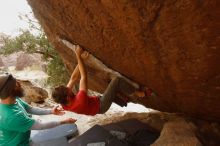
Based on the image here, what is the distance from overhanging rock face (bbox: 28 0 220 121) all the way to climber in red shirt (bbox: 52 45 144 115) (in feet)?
0.87

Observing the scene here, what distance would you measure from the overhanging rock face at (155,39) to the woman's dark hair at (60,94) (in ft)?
3.25

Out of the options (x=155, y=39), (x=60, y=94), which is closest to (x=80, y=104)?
(x=60, y=94)

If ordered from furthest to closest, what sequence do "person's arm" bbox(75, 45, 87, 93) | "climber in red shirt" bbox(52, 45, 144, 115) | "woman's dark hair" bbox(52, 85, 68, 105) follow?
"person's arm" bbox(75, 45, 87, 93), "climber in red shirt" bbox(52, 45, 144, 115), "woman's dark hair" bbox(52, 85, 68, 105)

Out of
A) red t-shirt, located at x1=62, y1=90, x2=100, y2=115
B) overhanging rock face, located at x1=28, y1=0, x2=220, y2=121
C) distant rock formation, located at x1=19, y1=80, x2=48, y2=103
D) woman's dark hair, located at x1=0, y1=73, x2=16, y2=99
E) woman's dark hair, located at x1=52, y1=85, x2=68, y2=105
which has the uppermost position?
overhanging rock face, located at x1=28, y1=0, x2=220, y2=121

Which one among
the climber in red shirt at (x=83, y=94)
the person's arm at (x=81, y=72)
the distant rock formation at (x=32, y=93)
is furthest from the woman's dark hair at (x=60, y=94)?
the distant rock formation at (x=32, y=93)

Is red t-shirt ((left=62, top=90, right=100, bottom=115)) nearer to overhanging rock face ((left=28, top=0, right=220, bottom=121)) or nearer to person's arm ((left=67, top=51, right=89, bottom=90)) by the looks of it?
person's arm ((left=67, top=51, right=89, bottom=90))

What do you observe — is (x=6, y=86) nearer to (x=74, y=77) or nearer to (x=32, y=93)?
(x=74, y=77)

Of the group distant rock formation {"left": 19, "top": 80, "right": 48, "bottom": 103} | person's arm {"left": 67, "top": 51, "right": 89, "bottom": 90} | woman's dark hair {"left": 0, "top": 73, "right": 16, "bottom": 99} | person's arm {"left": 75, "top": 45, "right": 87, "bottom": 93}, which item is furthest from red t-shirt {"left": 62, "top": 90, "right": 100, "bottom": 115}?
distant rock formation {"left": 19, "top": 80, "right": 48, "bottom": 103}

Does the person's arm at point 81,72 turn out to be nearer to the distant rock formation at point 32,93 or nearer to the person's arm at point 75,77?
the person's arm at point 75,77

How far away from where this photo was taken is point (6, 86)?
500 cm

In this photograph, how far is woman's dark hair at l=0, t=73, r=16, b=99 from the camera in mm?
4984

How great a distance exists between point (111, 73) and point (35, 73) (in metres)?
16.5

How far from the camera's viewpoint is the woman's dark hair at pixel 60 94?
17.6 feet

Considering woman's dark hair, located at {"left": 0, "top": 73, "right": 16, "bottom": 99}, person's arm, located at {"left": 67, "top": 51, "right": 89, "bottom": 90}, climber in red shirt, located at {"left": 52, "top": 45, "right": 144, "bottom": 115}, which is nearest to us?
woman's dark hair, located at {"left": 0, "top": 73, "right": 16, "bottom": 99}
